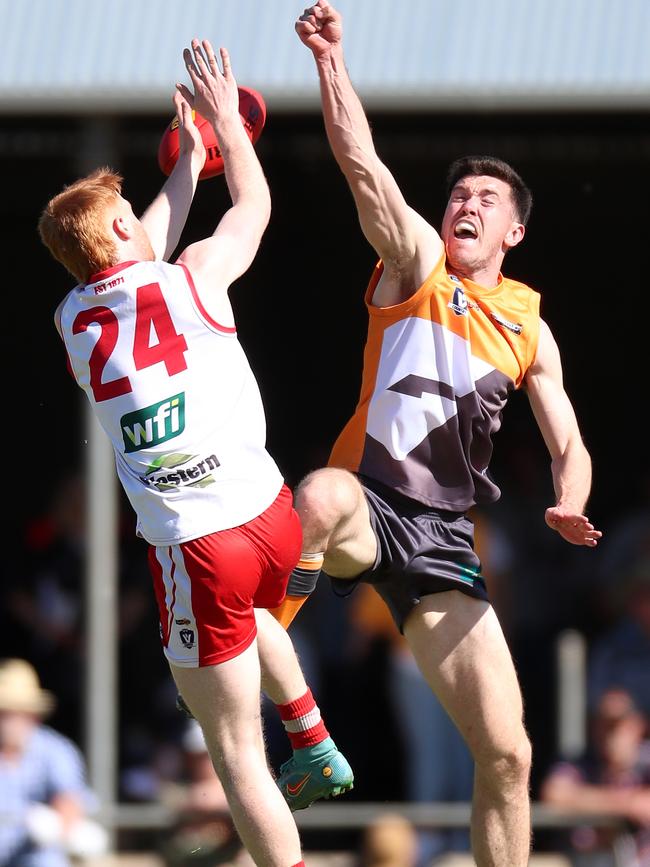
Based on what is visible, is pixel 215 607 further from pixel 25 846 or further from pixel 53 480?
pixel 53 480

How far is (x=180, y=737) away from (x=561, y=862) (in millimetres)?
2420

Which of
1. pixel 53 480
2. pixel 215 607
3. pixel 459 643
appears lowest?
pixel 53 480

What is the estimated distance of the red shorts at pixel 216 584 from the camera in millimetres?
4637

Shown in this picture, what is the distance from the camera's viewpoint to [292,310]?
13312 mm

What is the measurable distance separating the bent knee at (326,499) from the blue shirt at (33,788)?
9.88 ft

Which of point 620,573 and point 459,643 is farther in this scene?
point 620,573

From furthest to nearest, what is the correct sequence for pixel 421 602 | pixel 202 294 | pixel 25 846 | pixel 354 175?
pixel 25 846
pixel 421 602
pixel 354 175
pixel 202 294

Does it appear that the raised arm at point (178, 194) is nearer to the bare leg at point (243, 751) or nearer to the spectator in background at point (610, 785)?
the bare leg at point (243, 751)

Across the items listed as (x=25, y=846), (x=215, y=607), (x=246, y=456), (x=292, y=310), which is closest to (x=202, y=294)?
(x=246, y=456)

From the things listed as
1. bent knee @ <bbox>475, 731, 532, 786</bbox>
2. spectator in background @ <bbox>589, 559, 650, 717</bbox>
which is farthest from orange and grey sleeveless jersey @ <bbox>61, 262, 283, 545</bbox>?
spectator in background @ <bbox>589, 559, 650, 717</bbox>

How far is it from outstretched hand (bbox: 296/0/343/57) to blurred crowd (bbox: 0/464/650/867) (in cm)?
376

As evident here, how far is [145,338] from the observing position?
4.59 metres

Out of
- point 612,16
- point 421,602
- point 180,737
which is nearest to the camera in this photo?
point 421,602

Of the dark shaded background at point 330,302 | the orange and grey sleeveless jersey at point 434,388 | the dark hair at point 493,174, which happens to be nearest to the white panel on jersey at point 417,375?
the orange and grey sleeveless jersey at point 434,388
